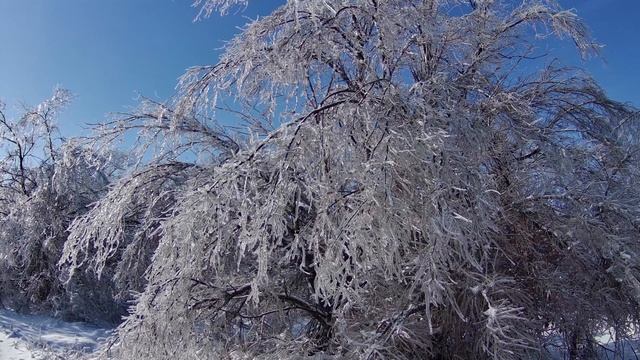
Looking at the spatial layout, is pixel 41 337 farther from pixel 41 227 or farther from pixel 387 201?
pixel 387 201

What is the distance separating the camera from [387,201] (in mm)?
4078

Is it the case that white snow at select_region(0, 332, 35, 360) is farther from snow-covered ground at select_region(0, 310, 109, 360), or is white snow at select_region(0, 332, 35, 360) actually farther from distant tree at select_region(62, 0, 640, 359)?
distant tree at select_region(62, 0, 640, 359)

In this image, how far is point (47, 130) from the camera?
44.2 ft

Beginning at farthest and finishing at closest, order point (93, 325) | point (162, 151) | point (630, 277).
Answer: point (93, 325)
point (162, 151)
point (630, 277)

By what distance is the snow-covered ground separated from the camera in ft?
27.6

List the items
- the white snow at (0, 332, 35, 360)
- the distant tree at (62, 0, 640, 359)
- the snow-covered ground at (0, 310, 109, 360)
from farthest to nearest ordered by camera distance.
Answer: the snow-covered ground at (0, 310, 109, 360) < the white snow at (0, 332, 35, 360) < the distant tree at (62, 0, 640, 359)

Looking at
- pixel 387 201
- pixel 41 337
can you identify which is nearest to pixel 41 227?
pixel 41 337

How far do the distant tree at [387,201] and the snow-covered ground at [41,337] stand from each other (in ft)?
11.1

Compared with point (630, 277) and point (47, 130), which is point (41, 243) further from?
point (630, 277)

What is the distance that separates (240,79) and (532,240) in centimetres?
374

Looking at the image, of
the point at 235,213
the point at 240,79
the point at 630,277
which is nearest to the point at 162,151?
the point at 240,79

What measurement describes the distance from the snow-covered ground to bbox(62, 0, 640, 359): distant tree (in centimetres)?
337

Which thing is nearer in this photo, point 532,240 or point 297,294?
point 532,240

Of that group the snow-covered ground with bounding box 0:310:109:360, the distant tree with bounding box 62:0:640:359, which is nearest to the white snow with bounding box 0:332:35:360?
the snow-covered ground with bounding box 0:310:109:360
